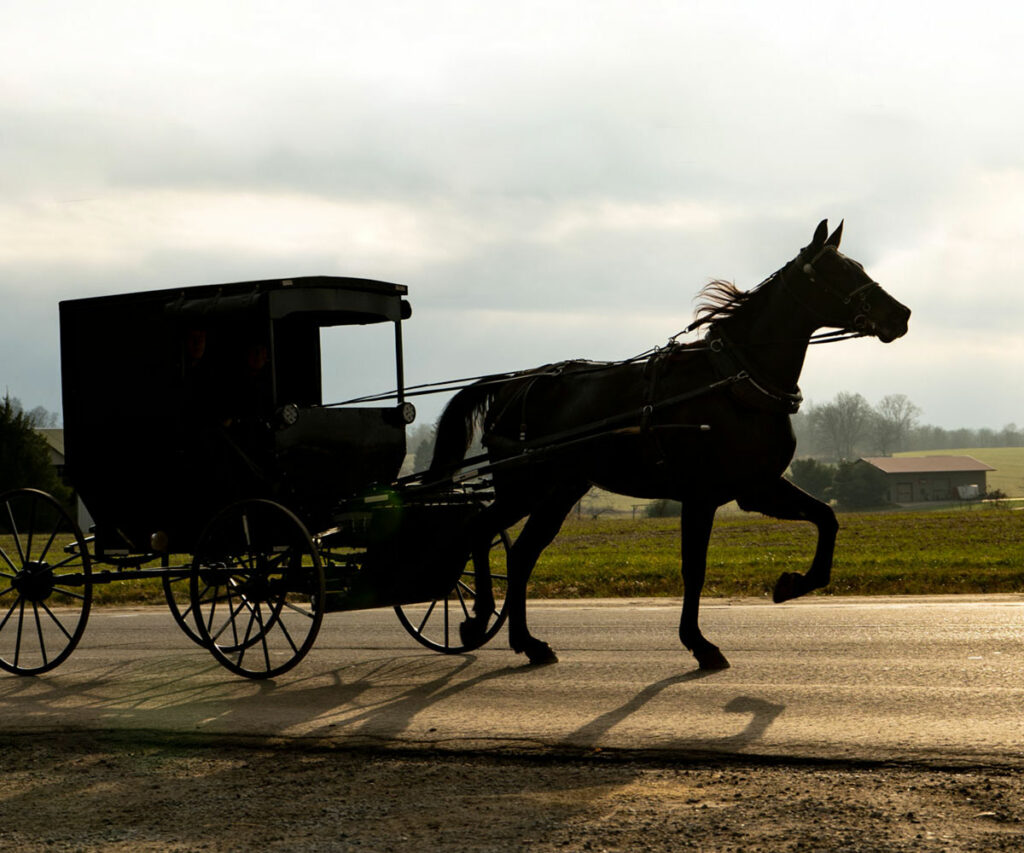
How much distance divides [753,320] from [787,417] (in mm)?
720

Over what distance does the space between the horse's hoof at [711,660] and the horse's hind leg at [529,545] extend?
110 cm

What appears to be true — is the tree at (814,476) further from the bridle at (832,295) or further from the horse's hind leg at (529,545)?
the bridle at (832,295)

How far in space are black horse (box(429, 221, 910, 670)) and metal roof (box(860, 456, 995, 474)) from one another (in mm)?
92358

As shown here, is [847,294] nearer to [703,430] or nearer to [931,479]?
[703,430]

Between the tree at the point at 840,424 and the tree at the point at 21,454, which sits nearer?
the tree at the point at 21,454

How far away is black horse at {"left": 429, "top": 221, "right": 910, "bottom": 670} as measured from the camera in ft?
24.8

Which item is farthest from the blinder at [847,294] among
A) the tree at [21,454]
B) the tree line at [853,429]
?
the tree line at [853,429]

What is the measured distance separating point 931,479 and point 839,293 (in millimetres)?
99659

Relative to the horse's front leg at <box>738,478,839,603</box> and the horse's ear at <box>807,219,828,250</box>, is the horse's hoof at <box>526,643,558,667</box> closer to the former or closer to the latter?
the horse's front leg at <box>738,478,839,603</box>

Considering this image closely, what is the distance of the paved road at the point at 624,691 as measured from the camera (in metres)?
5.78

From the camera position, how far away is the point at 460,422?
9.53 m

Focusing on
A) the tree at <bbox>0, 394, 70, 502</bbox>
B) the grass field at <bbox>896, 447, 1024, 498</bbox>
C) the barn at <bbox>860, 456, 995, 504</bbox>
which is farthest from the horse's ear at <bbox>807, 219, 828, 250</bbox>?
the grass field at <bbox>896, 447, 1024, 498</bbox>

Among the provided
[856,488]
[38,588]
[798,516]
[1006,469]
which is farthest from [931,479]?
[38,588]

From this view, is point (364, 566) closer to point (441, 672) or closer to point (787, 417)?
point (441, 672)
